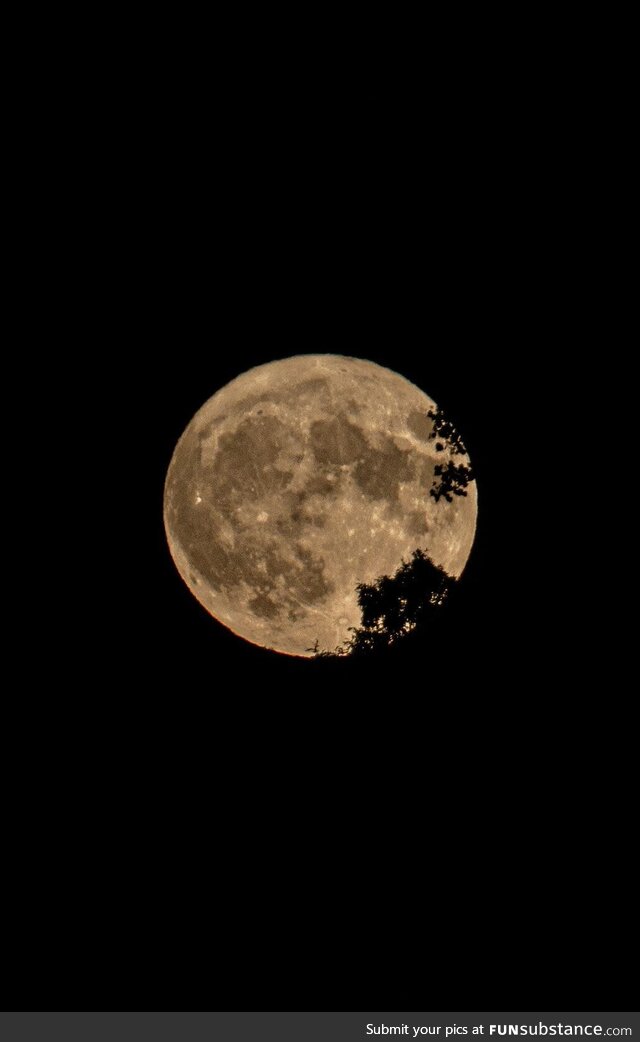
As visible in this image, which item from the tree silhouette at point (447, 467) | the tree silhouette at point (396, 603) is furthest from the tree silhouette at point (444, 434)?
the tree silhouette at point (396, 603)

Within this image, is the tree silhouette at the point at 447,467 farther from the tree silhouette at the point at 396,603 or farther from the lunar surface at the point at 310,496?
the tree silhouette at the point at 396,603

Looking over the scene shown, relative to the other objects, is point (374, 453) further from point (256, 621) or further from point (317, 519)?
point (256, 621)

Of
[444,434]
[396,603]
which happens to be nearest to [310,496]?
[396,603]

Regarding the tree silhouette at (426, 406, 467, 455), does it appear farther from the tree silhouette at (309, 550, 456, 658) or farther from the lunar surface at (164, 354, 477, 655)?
the tree silhouette at (309, 550, 456, 658)

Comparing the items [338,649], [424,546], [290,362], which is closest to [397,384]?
[290,362]

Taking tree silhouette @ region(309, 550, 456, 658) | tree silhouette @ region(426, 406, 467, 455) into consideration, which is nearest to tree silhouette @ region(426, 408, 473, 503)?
tree silhouette @ region(426, 406, 467, 455)

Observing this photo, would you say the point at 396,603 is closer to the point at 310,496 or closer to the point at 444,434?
the point at 310,496
